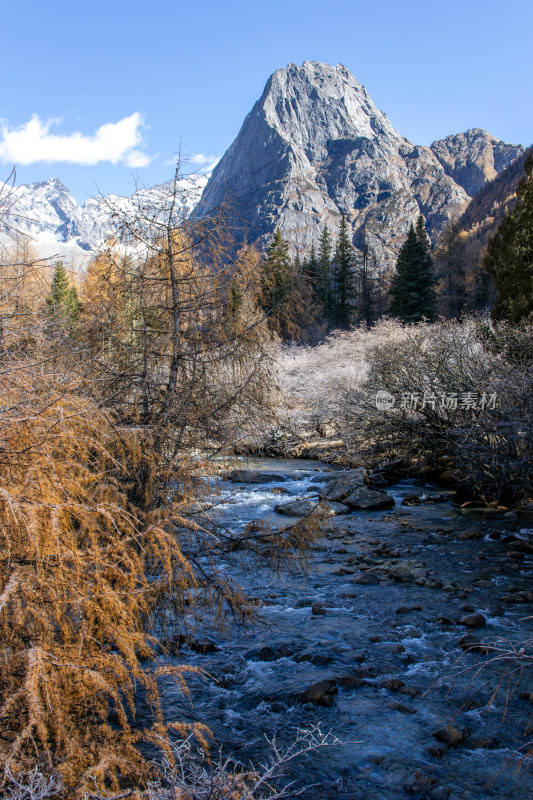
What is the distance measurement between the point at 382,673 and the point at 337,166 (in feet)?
605

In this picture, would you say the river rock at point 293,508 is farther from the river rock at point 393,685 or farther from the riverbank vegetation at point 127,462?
the river rock at point 393,685

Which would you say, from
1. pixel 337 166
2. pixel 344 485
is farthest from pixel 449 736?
pixel 337 166

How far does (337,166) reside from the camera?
169 meters

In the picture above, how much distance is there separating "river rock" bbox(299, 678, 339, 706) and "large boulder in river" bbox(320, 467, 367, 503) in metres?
7.42

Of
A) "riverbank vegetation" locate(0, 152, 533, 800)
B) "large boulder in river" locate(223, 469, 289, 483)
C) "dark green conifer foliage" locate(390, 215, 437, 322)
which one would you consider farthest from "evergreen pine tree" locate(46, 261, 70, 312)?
"dark green conifer foliage" locate(390, 215, 437, 322)

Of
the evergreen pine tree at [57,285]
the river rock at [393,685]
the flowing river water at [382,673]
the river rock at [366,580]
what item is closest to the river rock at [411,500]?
the flowing river water at [382,673]

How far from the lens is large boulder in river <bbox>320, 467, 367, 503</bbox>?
12.9m

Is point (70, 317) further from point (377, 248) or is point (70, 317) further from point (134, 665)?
point (377, 248)

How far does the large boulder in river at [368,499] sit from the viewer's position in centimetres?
1231

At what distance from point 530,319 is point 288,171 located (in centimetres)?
15921

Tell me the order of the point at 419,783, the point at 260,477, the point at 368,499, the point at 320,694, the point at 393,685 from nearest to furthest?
the point at 419,783
the point at 320,694
the point at 393,685
the point at 368,499
the point at 260,477

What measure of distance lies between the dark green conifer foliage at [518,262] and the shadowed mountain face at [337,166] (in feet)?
391

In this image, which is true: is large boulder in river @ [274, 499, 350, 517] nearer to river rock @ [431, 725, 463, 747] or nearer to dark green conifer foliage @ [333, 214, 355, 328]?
river rock @ [431, 725, 463, 747]

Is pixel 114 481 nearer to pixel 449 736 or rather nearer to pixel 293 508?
pixel 449 736
